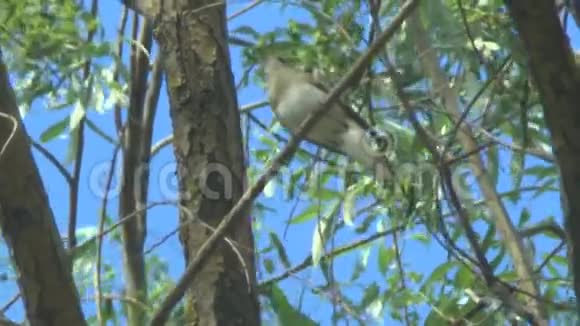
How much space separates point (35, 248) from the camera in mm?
1709

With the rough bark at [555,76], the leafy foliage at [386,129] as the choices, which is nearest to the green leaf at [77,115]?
the leafy foliage at [386,129]

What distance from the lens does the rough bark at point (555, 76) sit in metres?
1.31

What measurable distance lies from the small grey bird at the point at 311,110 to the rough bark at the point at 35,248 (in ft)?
2.92

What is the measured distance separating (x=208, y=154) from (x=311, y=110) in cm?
84

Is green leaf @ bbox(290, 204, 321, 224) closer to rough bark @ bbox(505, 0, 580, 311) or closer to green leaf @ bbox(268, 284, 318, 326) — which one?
green leaf @ bbox(268, 284, 318, 326)

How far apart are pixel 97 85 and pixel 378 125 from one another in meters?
0.65

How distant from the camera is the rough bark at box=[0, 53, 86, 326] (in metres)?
1.69

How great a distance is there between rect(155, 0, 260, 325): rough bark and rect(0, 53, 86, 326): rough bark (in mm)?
292

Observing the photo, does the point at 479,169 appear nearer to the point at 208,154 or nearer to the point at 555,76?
the point at 208,154

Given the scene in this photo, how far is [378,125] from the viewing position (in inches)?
98.0

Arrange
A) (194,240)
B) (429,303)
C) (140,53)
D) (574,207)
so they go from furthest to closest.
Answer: (140,53) → (429,303) → (194,240) → (574,207)

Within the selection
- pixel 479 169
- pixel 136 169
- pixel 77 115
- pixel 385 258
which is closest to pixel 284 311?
pixel 479 169

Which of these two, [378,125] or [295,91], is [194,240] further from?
[295,91]

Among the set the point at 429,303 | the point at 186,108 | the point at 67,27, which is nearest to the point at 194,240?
the point at 186,108
